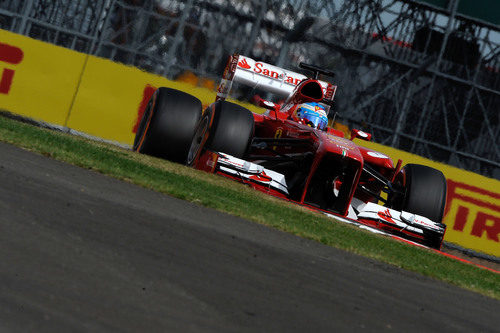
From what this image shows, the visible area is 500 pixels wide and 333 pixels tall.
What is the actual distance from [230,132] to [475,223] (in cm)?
555

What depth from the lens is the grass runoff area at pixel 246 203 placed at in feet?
28.2

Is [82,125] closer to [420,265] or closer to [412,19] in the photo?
[420,265]

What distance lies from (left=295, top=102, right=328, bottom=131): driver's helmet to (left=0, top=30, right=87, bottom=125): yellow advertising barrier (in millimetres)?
4506

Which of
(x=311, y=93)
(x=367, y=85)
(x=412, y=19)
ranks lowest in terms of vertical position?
(x=311, y=93)

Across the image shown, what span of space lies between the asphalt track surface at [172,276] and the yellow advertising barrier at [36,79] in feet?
26.3

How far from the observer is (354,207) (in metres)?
12.6

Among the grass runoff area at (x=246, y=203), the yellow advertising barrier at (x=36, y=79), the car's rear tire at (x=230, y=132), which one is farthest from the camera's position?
the yellow advertising barrier at (x=36, y=79)

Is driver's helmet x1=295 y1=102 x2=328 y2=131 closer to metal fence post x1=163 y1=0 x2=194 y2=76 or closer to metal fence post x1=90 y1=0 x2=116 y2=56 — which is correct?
metal fence post x1=163 y1=0 x2=194 y2=76

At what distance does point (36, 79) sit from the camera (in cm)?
1580

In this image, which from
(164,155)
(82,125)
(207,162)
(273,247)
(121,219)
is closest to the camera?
(121,219)

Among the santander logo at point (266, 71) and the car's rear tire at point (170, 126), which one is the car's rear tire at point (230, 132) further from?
the santander logo at point (266, 71)

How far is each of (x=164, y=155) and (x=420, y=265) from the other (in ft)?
17.4

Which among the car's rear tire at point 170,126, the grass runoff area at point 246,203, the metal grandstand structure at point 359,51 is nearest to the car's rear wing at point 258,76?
the car's rear tire at point 170,126

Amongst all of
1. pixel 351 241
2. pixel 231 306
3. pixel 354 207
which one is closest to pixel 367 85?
pixel 354 207
